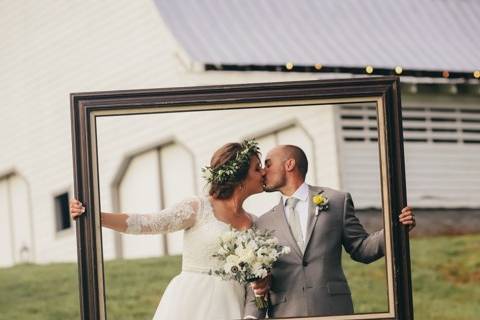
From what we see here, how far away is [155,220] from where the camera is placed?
12070 millimetres

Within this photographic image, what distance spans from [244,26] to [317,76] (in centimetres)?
123

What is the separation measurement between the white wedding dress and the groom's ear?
60cm

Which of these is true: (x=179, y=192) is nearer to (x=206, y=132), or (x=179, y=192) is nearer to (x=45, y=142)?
(x=206, y=132)

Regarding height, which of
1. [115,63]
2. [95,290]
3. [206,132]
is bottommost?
[95,290]

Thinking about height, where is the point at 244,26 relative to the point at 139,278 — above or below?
above

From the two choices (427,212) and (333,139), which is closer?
(333,139)

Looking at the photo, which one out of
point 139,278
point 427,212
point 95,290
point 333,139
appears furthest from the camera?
point 427,212

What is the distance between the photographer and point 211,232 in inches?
475

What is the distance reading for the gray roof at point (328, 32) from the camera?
18719 mm

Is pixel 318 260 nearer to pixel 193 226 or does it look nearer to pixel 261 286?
pixel 261 286

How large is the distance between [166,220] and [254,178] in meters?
0.68

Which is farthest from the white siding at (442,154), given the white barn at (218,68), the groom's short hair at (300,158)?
the groom's short hair at (300,158)

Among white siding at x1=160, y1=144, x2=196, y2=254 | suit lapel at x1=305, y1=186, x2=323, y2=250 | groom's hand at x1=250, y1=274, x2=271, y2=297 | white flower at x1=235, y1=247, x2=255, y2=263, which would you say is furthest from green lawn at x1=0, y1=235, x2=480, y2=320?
white flower at x1=235, y1=247, x2=255, y2=263

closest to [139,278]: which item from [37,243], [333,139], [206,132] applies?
[206,132]
